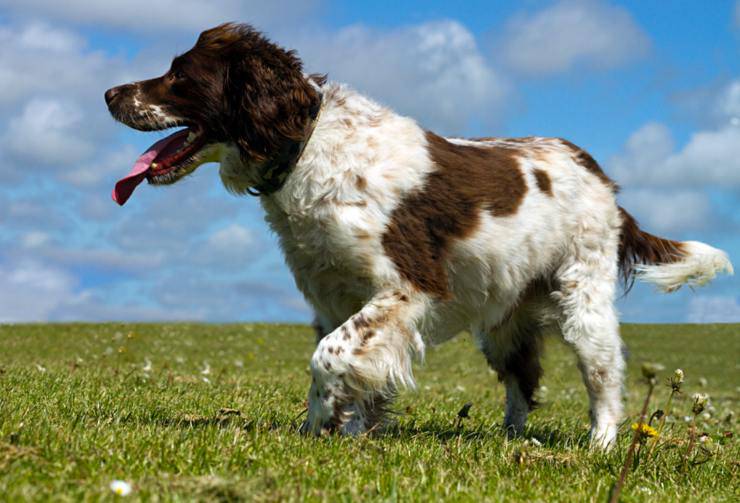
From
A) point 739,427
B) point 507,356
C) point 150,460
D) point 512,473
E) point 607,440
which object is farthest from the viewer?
point 739,427

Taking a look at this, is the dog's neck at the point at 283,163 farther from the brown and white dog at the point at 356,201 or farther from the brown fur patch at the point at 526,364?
the brown fur patch at the point at 526,364

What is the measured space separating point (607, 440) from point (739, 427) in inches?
147

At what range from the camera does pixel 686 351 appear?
76.2 ft

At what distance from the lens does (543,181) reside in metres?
6.69

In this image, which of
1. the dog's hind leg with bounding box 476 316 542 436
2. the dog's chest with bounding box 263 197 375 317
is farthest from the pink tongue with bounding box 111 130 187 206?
the dog's hind leg with bounding box 476 316 542 436

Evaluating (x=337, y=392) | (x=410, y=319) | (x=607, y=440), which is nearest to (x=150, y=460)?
(x=337, y=392)

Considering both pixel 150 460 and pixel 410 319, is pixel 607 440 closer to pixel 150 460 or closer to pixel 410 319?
pixel 410 319

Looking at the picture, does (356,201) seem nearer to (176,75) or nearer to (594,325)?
(176,75)

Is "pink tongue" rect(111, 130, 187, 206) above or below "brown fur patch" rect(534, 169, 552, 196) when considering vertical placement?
below

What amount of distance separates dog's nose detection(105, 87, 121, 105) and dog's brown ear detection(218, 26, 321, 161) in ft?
2.53

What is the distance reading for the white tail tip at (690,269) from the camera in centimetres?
780

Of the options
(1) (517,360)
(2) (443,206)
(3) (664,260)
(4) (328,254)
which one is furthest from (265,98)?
(3) (664,260)

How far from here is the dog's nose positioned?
5.96 m

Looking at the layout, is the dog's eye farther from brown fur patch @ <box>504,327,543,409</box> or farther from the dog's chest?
brown fur patch @ <box>504,327,543,409</box>
